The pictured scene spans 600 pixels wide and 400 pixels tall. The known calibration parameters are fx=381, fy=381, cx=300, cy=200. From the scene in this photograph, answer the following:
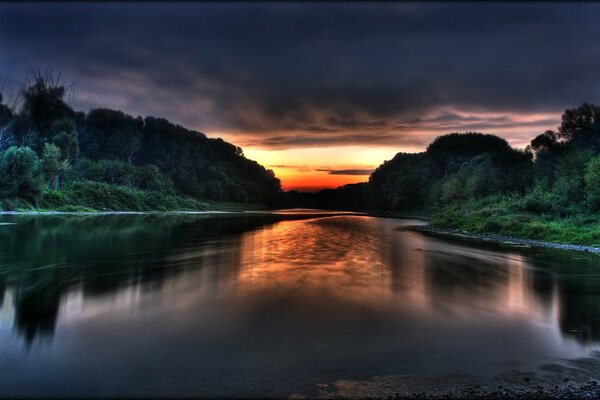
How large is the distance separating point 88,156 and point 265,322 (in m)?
151

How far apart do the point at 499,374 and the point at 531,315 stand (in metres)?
6.36

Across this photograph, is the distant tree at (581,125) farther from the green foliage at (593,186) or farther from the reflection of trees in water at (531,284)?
the reflection of trees in water at (531,284)

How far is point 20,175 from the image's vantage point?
5766 cm

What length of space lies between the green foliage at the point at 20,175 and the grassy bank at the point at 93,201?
1323mm

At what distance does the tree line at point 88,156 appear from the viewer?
60375 millimetres

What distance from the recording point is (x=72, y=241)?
93.0ft

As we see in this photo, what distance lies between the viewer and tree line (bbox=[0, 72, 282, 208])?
60375 mm

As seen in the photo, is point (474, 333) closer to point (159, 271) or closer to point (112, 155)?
point (159, 271)

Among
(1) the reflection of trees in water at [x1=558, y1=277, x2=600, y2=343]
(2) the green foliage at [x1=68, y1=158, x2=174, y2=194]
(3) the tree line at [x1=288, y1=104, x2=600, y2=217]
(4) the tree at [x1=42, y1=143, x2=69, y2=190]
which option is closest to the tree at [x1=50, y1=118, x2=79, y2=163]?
(4) the tree at [x1=42, y1=143, x2=69, y2=190]

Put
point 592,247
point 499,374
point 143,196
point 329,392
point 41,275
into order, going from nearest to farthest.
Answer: point 329,392 → point 499,374 → point 41,275 → point 592,247 → point 143,196

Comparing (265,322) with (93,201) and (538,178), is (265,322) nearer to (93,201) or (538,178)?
(538,178)

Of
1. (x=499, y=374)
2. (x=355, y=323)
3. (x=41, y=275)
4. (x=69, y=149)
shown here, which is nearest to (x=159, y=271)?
(x=41, y=275)

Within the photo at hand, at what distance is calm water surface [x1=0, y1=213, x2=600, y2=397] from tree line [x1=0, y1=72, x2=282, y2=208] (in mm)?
46911

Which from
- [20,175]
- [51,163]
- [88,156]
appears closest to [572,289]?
[20,175]
